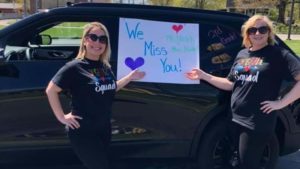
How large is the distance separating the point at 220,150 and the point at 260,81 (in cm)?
115

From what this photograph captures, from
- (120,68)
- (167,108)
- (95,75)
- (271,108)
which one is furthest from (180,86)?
(95,75)

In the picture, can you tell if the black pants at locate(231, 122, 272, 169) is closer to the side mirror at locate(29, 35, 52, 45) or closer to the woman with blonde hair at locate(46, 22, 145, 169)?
the woman with blonde hair at locate(46, 22, 145, 169)

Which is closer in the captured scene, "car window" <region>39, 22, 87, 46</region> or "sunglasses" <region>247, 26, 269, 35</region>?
"sunglasses" <region>247, 26, 269, 35</region>

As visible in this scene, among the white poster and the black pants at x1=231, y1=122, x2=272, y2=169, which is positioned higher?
the white poster

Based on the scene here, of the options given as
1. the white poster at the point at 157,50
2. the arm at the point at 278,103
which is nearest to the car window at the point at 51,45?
the white poster at the point at 157,50

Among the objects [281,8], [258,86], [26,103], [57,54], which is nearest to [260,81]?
[258,86]

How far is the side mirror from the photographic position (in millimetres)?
4484

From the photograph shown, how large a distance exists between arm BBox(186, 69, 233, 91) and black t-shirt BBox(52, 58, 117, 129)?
3.69 ft

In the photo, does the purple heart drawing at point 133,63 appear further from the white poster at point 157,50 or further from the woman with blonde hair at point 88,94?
the woman with blonde hair at point 88,94

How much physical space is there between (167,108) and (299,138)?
1.37 m

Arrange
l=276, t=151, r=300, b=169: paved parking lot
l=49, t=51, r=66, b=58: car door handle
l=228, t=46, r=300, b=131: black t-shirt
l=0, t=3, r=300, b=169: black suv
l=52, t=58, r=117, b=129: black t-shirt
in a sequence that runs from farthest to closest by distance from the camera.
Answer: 1. l=276, t=151, r=300, b=169: paved parking lot
2. l=49, t=51, r=66, b=58: car door handle
3. l=0, t=3, r=300, b=169: black suv
4. l=228, t=46, r=300, b=131: black t-shirt
5. l=52, t=58, r=117, b=129: black t-shirt

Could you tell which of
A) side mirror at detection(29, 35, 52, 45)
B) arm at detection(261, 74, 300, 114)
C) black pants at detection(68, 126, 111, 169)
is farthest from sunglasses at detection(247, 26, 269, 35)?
side mirror at detection(29, 35, 52, 45)

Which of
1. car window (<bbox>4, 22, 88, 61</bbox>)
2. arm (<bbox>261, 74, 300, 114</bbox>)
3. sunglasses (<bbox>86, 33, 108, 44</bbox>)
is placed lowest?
arm (<bbox>261, 74, 300, 114</bbox>)

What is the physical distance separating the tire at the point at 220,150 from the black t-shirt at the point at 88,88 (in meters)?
1.44
